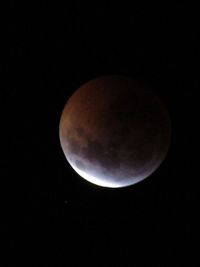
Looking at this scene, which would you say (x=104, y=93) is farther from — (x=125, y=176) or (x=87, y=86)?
(x=125, y=176)

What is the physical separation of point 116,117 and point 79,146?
1.03m

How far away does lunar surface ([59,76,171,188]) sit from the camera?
806 cm

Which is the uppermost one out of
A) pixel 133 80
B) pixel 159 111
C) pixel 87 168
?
pixel 133 80

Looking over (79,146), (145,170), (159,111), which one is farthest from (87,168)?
(159,111)

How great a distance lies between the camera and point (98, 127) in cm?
806

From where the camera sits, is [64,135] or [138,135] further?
[64,135]

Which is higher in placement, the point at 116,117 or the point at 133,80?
the point at 133,80

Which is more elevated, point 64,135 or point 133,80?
point 133,80

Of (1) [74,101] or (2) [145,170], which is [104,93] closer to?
(1) [74,101]

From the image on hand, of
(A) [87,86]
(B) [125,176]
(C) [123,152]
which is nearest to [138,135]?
(C) [123,152]

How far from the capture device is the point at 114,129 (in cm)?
805

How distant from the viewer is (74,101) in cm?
853

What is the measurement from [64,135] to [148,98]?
2.00 metres

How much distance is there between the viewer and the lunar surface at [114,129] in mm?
8062
